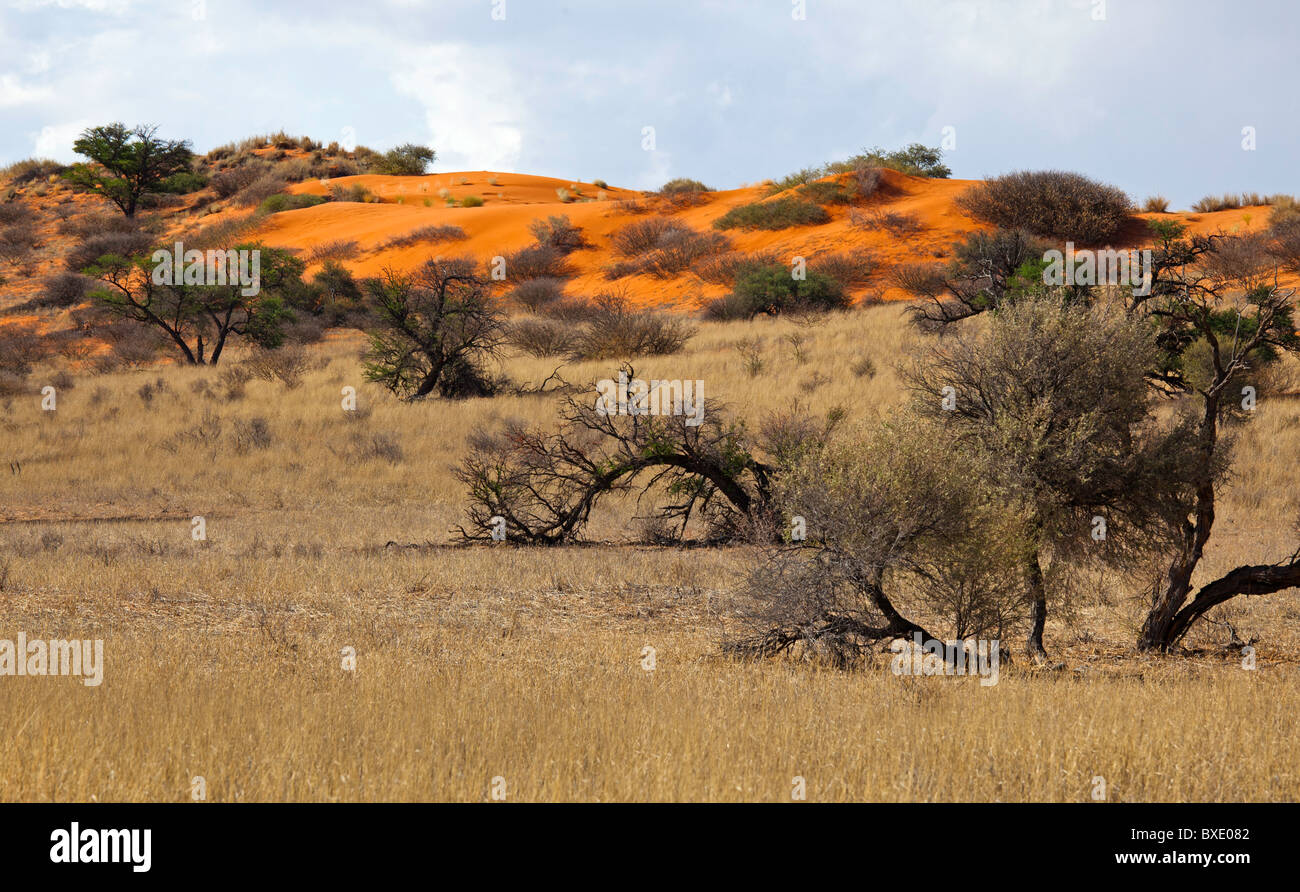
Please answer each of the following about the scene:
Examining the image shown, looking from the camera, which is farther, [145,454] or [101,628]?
[145,454]

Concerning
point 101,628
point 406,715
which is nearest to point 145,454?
point 101,628

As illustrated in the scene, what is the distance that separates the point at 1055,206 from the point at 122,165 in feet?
202

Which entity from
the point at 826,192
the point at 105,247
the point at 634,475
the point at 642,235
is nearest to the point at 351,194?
the point at 105,247

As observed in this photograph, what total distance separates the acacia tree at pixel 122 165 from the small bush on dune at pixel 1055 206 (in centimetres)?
5702

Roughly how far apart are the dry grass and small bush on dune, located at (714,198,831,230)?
36628 mm

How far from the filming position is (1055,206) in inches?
1838

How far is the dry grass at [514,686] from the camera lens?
17.1 ft

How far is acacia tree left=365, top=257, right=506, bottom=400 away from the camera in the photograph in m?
27.7

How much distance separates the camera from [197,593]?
11.0 m

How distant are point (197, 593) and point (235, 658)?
133 inches

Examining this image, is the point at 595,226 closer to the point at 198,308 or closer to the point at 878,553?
the point at 198,308

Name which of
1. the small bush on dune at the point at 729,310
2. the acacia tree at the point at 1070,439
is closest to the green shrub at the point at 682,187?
the small bush on dune at the point at 729,310

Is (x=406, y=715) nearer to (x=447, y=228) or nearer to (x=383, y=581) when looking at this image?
(x=383, y=581)

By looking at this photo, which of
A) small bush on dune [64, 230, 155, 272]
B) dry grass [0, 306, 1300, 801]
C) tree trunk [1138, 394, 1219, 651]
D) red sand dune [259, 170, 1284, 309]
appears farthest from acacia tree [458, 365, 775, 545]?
small bush on dune [64, 230, 155, 272]
